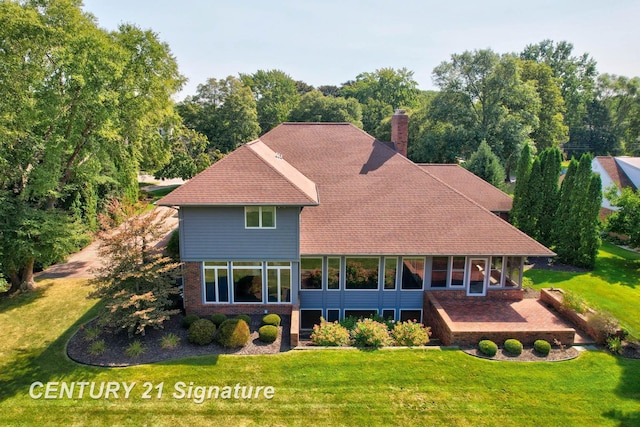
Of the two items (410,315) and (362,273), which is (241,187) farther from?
(410,315)

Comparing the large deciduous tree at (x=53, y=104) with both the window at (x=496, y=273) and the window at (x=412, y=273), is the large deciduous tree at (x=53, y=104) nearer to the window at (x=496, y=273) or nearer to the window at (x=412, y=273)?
the window at (x=412, y=273)

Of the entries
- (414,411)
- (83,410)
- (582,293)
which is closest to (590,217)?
(582,293)

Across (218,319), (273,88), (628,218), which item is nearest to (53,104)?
(218,319)

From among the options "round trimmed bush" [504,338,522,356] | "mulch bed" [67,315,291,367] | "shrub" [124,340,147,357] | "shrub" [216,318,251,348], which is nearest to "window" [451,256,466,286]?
"round trimmed bush" [504,338,522,356]

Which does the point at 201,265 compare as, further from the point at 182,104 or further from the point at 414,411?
the point at 182,104

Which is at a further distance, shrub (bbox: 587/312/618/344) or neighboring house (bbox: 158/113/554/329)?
neighboring house (bbox: 158/113/554/329)

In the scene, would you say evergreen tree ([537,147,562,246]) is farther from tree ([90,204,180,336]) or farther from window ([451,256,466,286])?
tree ([90,204,180,336])
